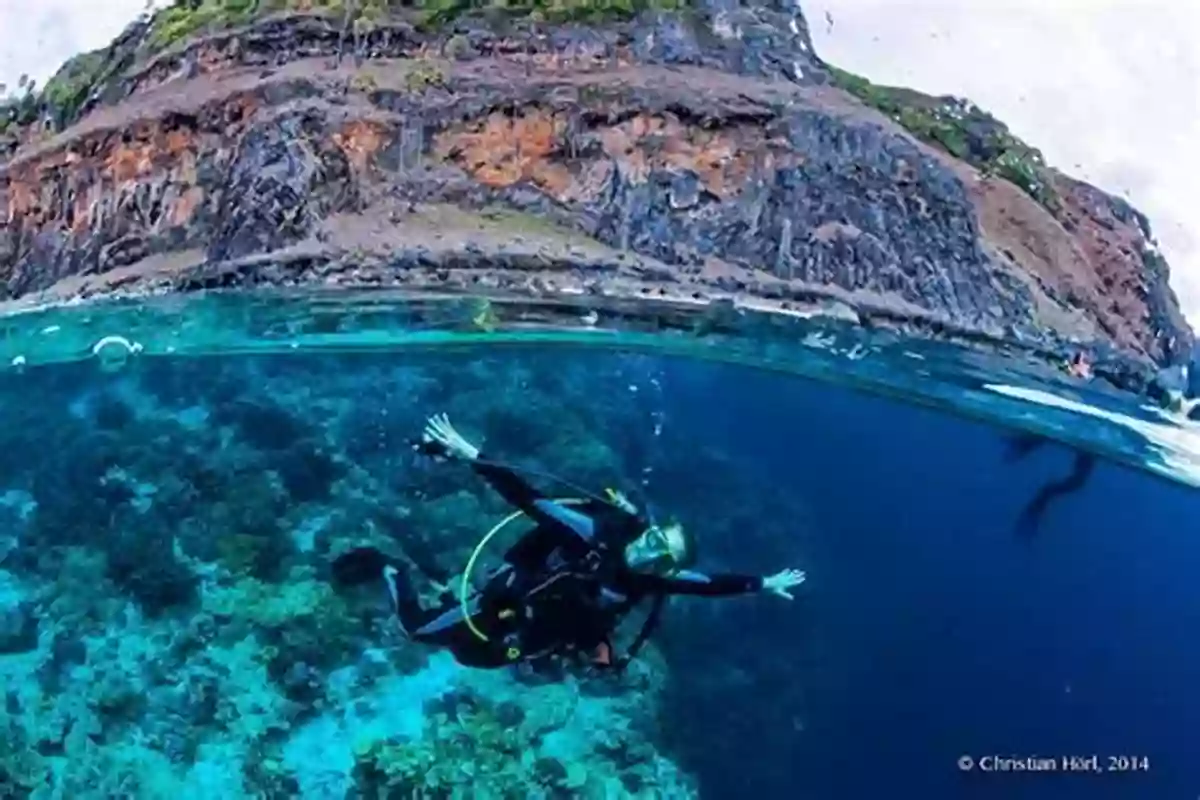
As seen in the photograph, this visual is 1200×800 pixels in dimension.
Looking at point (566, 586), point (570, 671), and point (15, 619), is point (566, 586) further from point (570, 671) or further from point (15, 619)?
point (15, 619)

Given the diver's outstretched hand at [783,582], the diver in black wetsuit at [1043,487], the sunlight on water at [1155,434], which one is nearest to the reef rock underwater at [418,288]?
the diver's outstretched hand at [783,582]

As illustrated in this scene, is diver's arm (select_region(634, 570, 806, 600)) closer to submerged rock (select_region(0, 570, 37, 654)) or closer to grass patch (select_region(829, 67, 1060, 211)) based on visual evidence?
submerged rock (select_region(0, 570, 37, 654))

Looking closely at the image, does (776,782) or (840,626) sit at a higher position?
(840,626)

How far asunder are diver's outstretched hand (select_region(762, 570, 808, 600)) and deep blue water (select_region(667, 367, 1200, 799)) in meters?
0.06

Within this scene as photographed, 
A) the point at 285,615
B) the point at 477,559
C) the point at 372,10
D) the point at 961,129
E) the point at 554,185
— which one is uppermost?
the point at 961,129

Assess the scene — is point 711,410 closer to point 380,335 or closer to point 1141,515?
point 380,335

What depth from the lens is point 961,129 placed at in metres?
9.09

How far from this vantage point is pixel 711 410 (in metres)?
7.68

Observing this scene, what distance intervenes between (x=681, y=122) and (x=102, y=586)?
4327 millimetres

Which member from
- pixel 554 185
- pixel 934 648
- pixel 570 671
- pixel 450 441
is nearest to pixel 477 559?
pixel 450 441

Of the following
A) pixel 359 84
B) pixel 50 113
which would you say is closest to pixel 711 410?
pixel 359 84

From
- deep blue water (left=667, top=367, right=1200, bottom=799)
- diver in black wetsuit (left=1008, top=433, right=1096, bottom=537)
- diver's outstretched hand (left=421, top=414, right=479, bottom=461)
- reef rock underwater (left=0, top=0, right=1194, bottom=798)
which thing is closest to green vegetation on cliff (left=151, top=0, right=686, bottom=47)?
reef rock underwater (left=0, top=0, right=1194, bottom=798)

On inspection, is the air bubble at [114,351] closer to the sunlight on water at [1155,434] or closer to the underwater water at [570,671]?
the underwater water at [570,671]

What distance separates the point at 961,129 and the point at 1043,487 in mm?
2488
